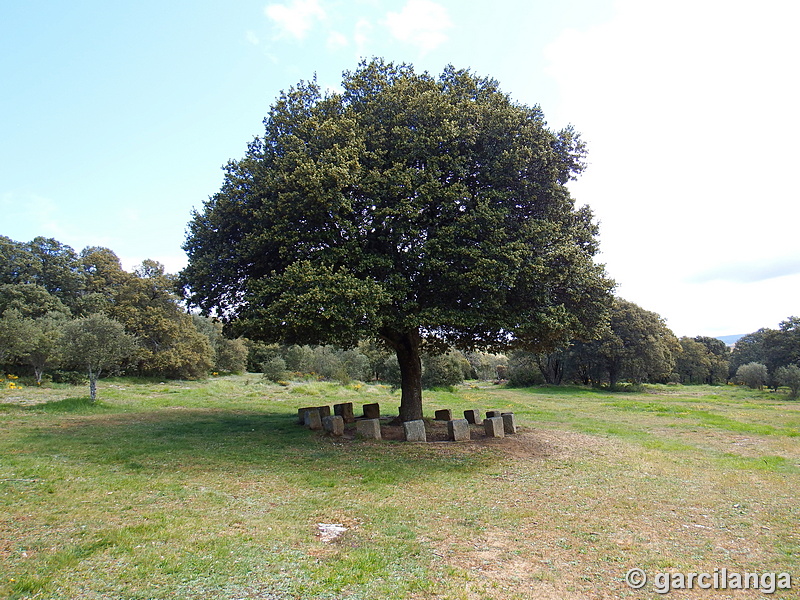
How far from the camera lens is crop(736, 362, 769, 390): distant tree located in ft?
177

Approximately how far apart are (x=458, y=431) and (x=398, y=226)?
6.61 meters

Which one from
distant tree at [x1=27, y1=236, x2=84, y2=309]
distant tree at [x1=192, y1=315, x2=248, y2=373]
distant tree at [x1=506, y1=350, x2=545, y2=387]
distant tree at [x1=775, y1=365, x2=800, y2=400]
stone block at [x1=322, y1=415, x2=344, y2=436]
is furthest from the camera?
distant tree at [x1=192, y1=315, x2=248, y2=373]

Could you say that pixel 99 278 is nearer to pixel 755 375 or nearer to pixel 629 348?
pixel 629 348

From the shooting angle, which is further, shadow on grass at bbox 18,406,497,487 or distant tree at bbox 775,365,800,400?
distant tree at bbox 775,365,800,400

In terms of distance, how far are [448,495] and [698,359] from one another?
82449 mm

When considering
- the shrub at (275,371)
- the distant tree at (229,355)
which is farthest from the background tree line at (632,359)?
the distant tree at (229,355)

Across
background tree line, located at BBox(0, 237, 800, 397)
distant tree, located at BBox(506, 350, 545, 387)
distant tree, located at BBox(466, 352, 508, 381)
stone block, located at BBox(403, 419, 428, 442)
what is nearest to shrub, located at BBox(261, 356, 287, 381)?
background tree line, located at BBox(0, 237, 800, 397)

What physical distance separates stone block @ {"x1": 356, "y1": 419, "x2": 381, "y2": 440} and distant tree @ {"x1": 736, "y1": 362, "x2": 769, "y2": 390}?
5866 cm

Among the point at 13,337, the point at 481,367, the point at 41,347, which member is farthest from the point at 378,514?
the point at 481,367

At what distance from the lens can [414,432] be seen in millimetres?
14000

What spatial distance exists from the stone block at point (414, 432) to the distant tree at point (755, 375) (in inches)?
2279

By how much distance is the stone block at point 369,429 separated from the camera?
47.2 feet

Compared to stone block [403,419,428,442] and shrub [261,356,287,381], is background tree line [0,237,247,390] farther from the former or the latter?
stone block [403,419,428,442]

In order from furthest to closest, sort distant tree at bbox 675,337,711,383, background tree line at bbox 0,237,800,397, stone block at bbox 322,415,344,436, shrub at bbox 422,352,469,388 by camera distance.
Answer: distant tree at bbox 675,337,711,383 → background tree line at bbox 0,237,800,397 → shrub at bbox 422,352,469,388 → stone block at bbox 322,415,344,436
